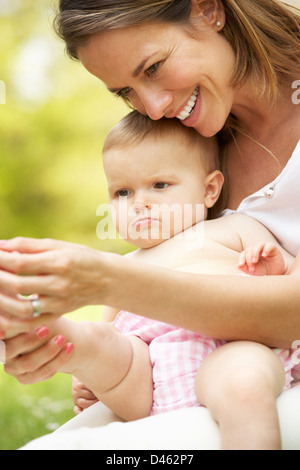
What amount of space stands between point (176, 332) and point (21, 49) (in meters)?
7.63

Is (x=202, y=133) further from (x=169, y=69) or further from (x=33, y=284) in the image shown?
A: (x=33, y=284)

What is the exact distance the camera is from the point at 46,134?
336 inches

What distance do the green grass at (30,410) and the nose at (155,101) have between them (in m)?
1.85

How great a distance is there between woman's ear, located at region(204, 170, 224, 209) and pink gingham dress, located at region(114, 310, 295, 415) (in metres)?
0.50

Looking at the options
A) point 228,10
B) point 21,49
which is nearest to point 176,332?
point 228,10

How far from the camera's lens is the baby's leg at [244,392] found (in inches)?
51.5

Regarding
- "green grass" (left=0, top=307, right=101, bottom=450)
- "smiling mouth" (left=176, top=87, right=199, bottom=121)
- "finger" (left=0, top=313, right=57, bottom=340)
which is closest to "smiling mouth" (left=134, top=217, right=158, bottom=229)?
"smiling mouth" (left=176, top=87, right=199, bottom=121)

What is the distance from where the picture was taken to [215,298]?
1.54 m

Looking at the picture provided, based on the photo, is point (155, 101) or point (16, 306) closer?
point (16, 306)

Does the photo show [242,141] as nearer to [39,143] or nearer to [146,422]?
[146,422]

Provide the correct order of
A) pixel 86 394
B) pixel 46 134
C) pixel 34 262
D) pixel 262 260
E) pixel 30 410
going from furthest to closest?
pixel 46 134
pixel 30 410
pixel 86 394
pixel 262 260
pixel 34 262

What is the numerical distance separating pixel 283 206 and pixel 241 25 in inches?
23.4

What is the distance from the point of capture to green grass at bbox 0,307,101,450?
11.1 ft

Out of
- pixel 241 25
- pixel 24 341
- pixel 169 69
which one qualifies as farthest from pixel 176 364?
pixel 241 25
